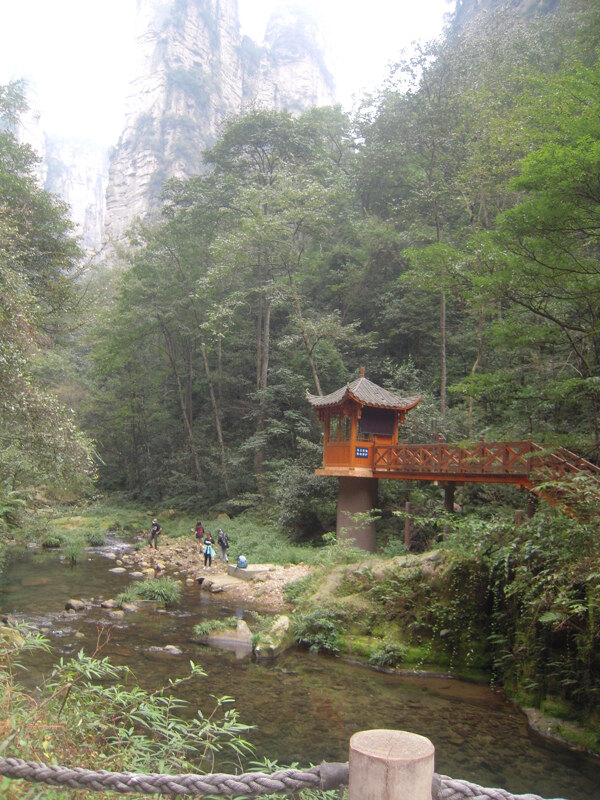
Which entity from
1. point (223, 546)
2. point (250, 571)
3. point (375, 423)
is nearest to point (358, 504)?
point (375, 423)

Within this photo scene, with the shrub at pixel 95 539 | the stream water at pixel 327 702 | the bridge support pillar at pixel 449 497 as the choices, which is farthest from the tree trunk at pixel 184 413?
the stream water at pixel 327 702

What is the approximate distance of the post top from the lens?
1.67m

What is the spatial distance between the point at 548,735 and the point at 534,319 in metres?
12.5

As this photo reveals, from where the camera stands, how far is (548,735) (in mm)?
6906

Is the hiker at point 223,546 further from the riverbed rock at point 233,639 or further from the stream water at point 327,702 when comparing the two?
the riverbed rock at point 233,639

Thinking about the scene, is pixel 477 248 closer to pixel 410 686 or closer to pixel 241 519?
pixel 410 686

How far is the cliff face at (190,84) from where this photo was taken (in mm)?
66750

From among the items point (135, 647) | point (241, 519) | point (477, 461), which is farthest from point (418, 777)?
point (241, 519)

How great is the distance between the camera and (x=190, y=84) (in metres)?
69.6

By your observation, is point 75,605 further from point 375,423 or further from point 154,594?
point 375,423

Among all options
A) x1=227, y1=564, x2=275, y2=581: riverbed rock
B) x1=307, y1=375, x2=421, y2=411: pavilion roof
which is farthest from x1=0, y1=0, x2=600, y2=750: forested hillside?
x1=227, y1=564, x2=275, y2=581: riverbed rock

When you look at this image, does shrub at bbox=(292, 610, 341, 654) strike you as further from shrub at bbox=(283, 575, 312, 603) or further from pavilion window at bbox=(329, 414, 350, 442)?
pavilion window at bbox=(329, 414, 350, 442)

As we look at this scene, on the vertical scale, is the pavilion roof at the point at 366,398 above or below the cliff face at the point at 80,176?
below

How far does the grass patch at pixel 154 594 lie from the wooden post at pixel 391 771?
12194 mm
